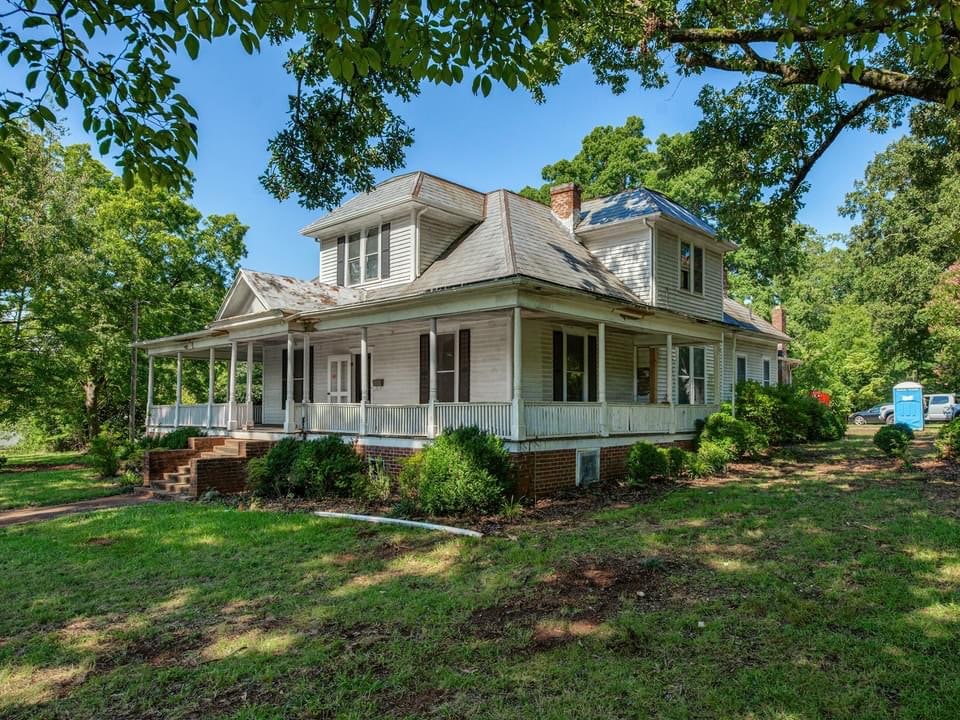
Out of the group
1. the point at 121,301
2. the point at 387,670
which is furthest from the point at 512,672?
the point at 121,301

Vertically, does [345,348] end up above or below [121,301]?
below

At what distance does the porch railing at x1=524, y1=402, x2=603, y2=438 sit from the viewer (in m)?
11.8

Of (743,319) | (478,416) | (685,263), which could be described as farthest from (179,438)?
(743,319)

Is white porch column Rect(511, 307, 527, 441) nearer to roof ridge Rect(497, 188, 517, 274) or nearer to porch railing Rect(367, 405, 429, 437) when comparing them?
roof ridge Rect(497, 188, 517, 274)

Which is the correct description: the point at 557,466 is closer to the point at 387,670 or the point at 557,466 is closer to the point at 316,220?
the point at 387,670

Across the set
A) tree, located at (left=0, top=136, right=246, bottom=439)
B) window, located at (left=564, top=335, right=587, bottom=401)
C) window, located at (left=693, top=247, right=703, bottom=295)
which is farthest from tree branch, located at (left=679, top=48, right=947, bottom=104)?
tree, located at (left=0, top=136, right=246, bottom=439)

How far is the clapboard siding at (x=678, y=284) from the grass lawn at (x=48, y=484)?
14.8 meters

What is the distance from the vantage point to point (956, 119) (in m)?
12.0

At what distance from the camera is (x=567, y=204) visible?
18.4m

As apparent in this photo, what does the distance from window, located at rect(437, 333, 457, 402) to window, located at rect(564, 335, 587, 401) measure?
283cm

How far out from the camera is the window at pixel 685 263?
1752 cm

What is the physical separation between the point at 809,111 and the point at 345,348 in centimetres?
1329

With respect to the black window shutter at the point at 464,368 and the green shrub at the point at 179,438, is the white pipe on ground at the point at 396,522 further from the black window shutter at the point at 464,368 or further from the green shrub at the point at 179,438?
the green shrub at the point at 179,438

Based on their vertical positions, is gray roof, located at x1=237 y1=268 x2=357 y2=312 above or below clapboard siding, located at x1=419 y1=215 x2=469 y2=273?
below
